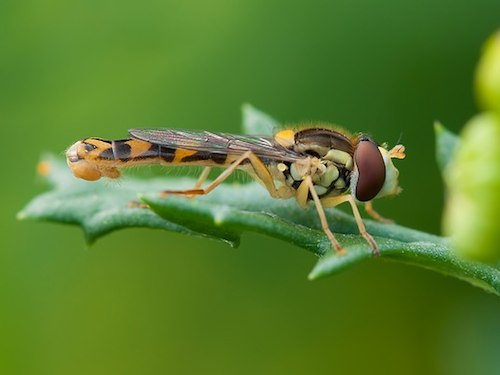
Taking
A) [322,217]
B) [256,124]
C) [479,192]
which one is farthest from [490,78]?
[256,124]

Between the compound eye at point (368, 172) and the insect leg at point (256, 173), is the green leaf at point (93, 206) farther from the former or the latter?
the compound eye at point (368, 172)

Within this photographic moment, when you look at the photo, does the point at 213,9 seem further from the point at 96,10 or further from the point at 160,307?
the point at 160,307

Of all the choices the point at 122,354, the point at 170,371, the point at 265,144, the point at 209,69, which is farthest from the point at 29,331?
the point at 265,144

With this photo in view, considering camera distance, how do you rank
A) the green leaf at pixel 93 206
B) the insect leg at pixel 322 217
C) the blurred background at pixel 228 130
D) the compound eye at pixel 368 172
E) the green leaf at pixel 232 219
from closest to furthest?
the green leaf at pixel 232 219, the insect leg at pixel 322 217, the green leaf at pixel 93 206, the compound eye at pixel 368 172, the blurred background at pixel 228 130

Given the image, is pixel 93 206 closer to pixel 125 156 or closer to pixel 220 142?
pixel 125 156

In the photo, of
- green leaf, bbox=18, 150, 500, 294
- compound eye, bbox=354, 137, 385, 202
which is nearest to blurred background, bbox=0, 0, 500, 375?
compound eye, bbox=354, 137, 385, 202

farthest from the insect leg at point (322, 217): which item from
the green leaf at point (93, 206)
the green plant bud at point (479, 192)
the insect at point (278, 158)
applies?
the green plant bud at point (479, 192)
